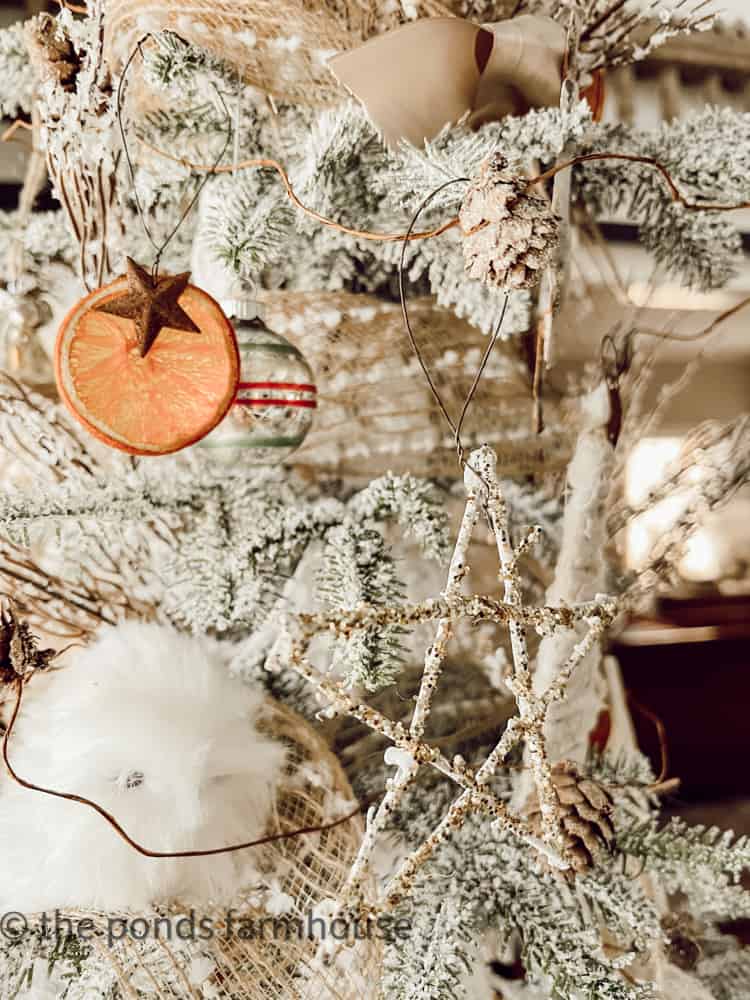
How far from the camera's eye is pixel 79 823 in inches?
18.1

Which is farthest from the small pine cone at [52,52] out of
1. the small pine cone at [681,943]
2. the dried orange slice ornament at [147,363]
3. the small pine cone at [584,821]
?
the small pine cone at [681,943]

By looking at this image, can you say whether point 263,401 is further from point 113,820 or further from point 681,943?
point 681,943

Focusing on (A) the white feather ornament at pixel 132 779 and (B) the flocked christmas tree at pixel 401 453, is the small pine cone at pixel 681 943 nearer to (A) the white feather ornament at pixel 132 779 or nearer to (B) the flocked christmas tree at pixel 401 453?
(B) the flocked christmas tree at pixel 401 453

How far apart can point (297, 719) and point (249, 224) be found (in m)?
0.33

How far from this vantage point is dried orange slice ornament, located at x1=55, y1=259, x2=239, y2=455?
1.51ft

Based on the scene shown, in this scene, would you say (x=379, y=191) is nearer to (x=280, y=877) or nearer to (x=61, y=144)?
(x=61, y=144)

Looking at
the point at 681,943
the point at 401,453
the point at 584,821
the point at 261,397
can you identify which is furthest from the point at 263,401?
the point at 681,943

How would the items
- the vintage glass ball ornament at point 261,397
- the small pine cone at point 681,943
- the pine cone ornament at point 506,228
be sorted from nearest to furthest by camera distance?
the pine cone ornament at point 506,228 < the vintage glass ball ornament at point 261,397 < the small pine cone at point 681,943

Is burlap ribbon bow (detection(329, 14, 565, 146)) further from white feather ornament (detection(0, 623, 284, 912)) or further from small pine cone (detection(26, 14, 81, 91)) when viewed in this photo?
white feather ornament (detection(0, 623, 284, 912))

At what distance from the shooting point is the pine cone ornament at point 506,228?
40 cm

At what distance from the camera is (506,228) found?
0.41 meters

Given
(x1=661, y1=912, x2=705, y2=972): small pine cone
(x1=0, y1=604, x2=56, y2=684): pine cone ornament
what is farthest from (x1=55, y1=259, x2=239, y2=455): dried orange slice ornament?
(x1=661, y1=912, x2=705, y2=972): small pine cone

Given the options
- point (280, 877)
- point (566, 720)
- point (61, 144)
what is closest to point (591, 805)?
point (566, 720)

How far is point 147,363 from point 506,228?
0.72 ft
